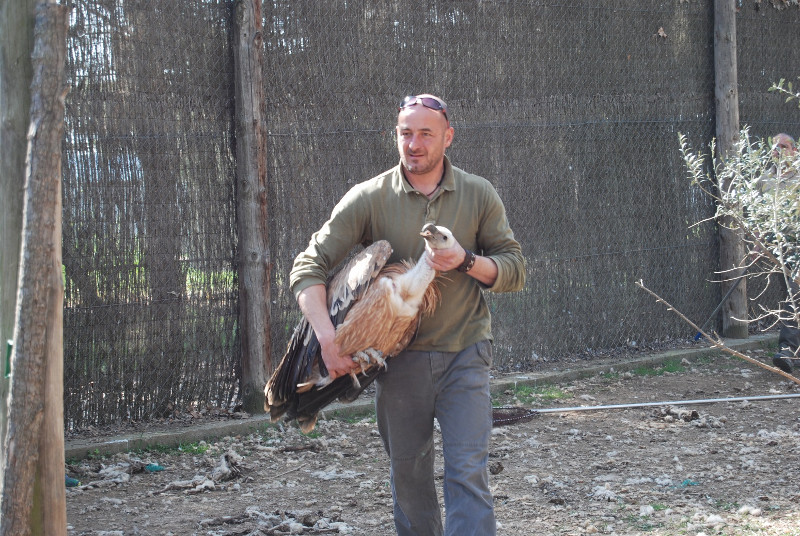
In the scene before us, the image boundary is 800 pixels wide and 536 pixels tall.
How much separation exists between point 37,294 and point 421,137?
1638 mm

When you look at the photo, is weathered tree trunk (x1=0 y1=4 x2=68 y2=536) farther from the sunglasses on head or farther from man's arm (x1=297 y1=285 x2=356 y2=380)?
the sunglasses on head

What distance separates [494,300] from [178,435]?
120 inches

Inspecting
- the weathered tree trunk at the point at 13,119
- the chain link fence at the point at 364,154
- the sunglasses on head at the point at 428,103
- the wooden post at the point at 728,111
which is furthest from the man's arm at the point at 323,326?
the wooden post at the point at 728,111

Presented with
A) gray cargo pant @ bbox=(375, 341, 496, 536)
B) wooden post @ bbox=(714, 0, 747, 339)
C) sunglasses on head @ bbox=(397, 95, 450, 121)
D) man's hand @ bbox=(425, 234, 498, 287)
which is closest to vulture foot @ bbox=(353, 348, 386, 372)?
gray cargo pant @ bbox=(375, 341, 496, 536)

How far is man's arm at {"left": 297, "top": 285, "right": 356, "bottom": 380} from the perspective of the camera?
362 cm

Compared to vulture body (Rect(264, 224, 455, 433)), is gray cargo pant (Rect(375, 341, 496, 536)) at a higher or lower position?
lower

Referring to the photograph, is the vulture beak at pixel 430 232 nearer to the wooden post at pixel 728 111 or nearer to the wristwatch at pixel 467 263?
the wristwatch at pixel 467 263

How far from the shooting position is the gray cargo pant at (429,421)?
357 centimetres

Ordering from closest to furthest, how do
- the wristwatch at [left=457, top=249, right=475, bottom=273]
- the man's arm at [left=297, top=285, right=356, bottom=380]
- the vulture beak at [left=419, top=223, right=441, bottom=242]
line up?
the vulture beak at [left=419, top=223, right=441, bottom=242], the wristwatch at [left=457, top=249, right=475, bottom=273], the man's arm at [left=297, top=285, right=356, bottom=380]

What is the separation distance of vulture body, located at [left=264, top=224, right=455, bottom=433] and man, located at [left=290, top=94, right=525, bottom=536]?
0.09m

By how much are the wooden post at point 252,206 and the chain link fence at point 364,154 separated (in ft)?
0.44

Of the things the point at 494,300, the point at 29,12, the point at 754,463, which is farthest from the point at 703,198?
the point at 29,12

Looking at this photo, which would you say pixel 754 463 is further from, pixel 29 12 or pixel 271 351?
pixel 29 12

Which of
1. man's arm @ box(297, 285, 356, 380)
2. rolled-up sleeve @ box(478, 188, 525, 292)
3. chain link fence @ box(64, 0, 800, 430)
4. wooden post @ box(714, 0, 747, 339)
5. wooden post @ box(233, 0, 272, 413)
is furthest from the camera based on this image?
wooden post @ box(714, 0, 747, 339)
